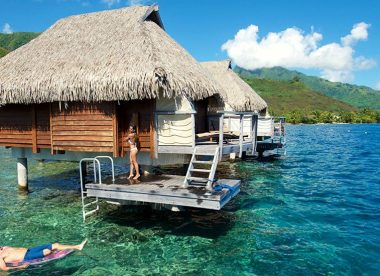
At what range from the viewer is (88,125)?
42.0ft

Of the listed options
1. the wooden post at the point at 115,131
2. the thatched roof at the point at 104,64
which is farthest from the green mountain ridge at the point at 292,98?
the wooden post at the point at 115,131

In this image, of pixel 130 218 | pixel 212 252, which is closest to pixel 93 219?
pixel 130 218

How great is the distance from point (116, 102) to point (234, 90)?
580 inches

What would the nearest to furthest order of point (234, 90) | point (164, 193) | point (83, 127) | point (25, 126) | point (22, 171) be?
point (164, 193) < point (83, 127) < point (25, 126) < point (22, 171) < point (234, 90)

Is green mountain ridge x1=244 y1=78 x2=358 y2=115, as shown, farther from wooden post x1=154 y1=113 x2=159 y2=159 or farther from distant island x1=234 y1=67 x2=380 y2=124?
wooden post x1=154 y1=113 x2=159 y2=159

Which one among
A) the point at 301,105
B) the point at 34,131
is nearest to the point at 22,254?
the point at 34,131

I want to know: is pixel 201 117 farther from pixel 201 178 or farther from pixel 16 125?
pixel 16 125

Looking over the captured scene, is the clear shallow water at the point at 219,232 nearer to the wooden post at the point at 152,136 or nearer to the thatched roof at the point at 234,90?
the wooden post at the point at 152,136

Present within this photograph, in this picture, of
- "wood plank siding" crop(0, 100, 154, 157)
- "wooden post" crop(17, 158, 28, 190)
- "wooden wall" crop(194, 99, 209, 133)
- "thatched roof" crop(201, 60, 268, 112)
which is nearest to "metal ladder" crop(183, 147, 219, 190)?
"wood plank siding" crop(0, 100, 154, 157)

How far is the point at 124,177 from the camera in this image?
12586 millimetres

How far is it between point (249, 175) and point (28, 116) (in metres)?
13.5

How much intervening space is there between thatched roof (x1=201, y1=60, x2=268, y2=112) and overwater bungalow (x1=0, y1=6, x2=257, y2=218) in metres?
10.0

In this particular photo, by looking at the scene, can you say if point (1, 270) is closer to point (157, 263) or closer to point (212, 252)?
point (157, 263)

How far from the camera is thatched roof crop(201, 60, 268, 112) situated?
981 inches
